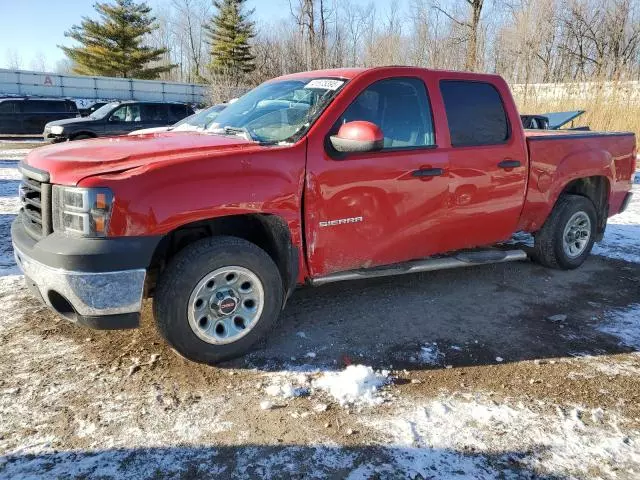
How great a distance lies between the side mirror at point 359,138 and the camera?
336 cm

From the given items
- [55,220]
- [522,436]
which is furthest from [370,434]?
[55,220]

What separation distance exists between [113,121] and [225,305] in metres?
15.0

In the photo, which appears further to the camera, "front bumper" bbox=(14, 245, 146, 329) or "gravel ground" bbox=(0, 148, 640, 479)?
"front bumper" bbox=(14, 245, 146, 329)

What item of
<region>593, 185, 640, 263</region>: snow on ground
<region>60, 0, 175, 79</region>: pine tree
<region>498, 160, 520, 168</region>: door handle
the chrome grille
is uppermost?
<region>60, 0, 175, 79</region>: pine tree

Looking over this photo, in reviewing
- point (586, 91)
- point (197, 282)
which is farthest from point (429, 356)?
point (586, 91)

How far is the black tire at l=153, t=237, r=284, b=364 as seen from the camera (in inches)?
120

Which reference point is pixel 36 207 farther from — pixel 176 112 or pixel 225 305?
pixel 176 112

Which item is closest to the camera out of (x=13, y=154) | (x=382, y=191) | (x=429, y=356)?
(x=429, y=356)

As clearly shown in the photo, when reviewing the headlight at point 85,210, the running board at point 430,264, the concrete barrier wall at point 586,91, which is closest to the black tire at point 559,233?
the running board at point 430,264

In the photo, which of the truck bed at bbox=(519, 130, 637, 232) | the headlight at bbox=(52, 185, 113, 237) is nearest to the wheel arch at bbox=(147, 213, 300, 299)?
the headlight at bbox=(52, 185, 113, 237)

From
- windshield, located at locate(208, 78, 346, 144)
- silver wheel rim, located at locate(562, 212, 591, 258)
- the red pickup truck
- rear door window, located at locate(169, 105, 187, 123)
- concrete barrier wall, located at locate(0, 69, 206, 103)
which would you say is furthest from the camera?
concrete barrier wall, located at locate(0, 69, 206, 103)

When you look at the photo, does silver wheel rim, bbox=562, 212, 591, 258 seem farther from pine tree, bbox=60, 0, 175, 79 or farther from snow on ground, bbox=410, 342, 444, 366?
pine tree, bbox=60, 0, 175, 79

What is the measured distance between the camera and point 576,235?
Result: 5.46 m

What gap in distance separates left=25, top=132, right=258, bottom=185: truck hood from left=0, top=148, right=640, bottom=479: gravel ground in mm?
1262
